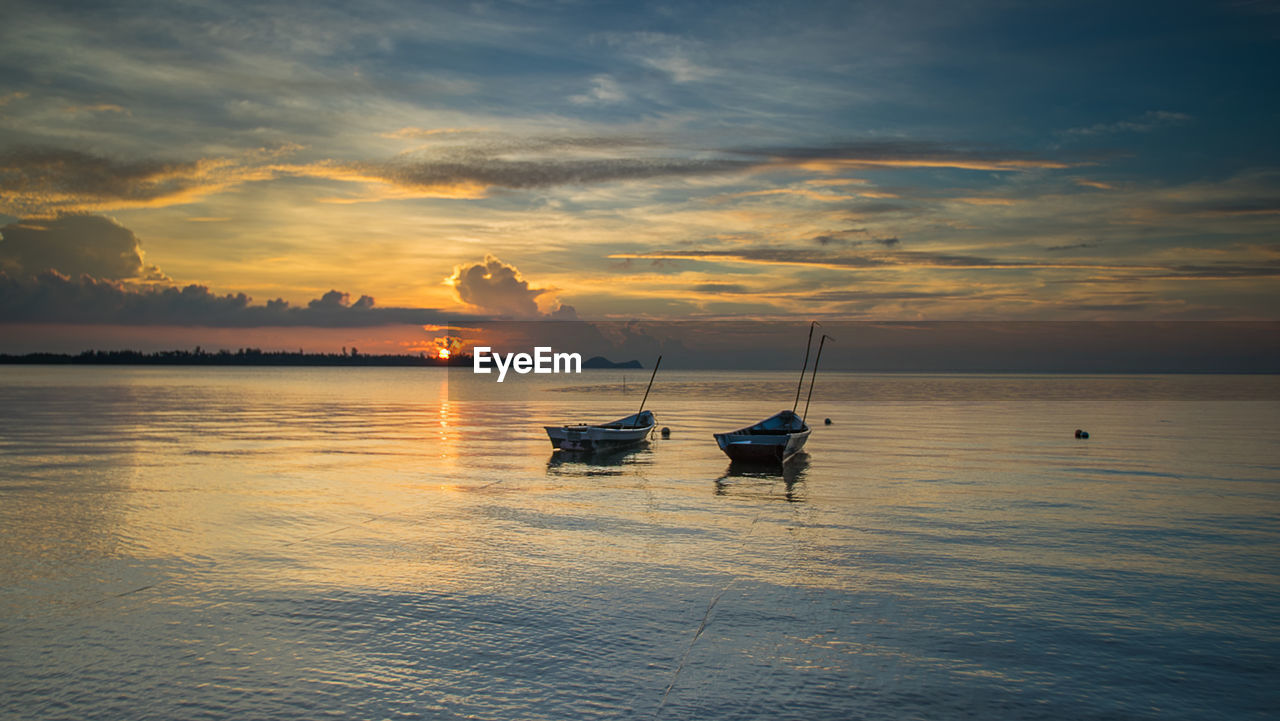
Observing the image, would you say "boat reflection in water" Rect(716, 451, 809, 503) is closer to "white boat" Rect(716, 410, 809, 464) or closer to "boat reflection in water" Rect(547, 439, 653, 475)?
"white boat" Rect(716, 410, 809, 464)

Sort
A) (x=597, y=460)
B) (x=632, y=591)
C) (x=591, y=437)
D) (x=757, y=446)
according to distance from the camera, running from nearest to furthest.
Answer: (x=632, y=591)
(x=757, y=446)
(x=597, y=460)
(x=591, y=437)

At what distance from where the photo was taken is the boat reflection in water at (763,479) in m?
28.1

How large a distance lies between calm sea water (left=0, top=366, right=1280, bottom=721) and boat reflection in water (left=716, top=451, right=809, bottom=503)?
302 mm

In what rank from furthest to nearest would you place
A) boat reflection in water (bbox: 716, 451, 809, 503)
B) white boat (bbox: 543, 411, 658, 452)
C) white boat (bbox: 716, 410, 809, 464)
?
1. white boat (bbox: 543, 411, 658, 452)
2. white boat (bbox: 716, 410, 809, 464)
3. boat reflection in water (bbox: 716, 451, 809, 503)

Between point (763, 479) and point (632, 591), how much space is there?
17.7 metres

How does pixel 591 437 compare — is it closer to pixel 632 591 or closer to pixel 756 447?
pixel 756 447

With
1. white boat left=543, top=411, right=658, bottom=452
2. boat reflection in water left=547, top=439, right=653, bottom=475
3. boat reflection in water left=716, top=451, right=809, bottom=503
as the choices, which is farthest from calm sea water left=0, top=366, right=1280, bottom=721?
white boat left=543, top=411, right=658, bottom=452

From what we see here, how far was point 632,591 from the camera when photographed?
597 inches

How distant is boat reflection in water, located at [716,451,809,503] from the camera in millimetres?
28062

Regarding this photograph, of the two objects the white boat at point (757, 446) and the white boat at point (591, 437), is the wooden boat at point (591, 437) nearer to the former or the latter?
the white boat at point (591, 437)

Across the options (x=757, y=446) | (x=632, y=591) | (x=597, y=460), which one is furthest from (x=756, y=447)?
(x=632, y=591)

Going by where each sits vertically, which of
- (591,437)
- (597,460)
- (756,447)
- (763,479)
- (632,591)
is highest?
(756,447)

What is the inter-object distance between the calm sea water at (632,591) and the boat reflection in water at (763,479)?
0.99 ft

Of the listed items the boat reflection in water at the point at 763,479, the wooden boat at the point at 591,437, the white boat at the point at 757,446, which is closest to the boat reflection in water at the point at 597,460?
the wooden boat at the point at 591,437
